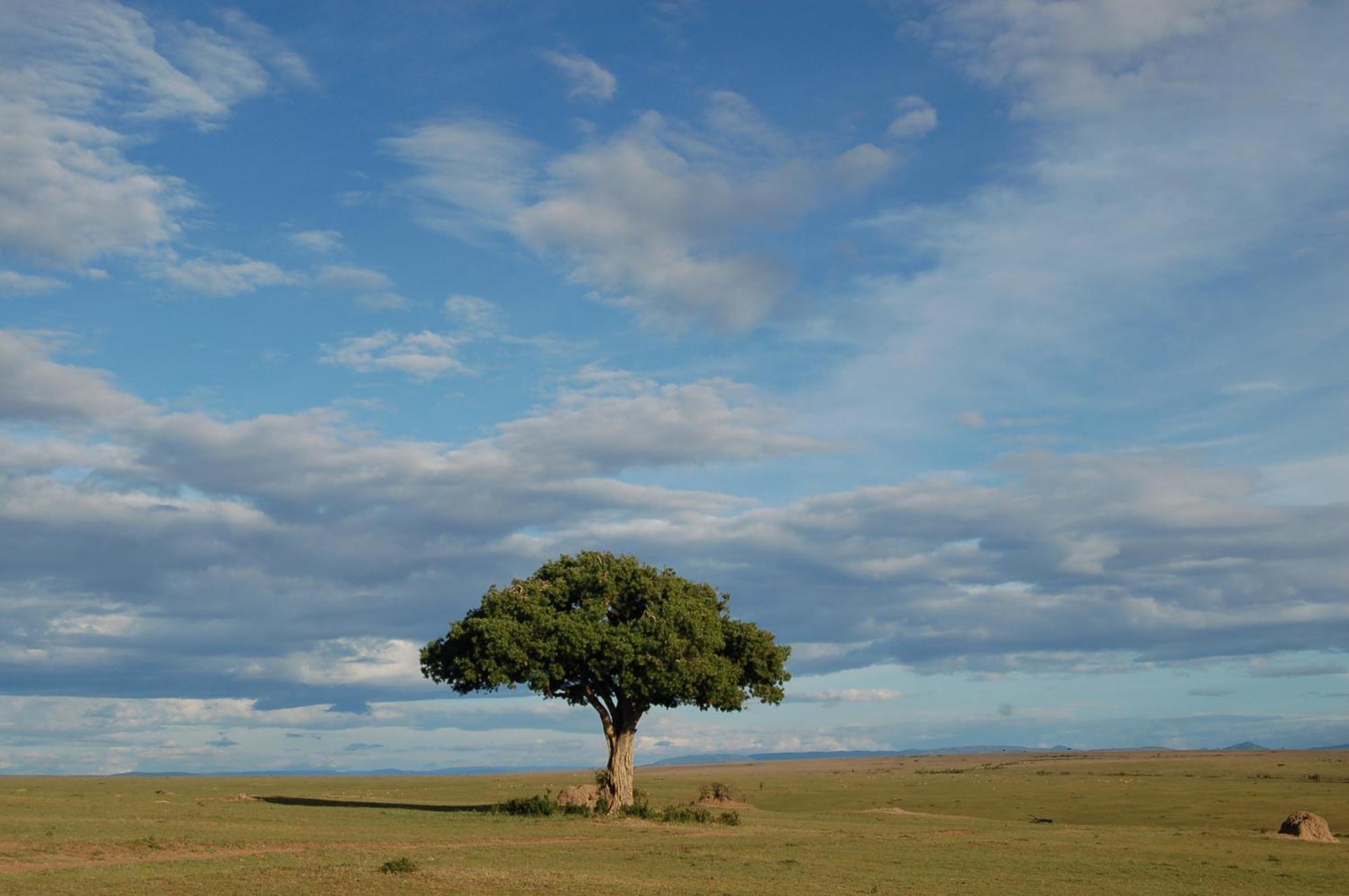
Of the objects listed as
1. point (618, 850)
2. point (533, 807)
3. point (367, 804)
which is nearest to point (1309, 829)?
point (618, 850)

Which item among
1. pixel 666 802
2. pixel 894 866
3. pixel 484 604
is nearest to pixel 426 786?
pixel 666 802

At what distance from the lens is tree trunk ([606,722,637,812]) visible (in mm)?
55781

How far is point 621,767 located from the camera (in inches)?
2216

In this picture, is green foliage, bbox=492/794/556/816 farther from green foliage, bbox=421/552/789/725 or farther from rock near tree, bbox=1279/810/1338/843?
rock near tree, bbox=1279/810/1338/843

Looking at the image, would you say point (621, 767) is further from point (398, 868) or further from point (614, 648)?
point (398, 868)

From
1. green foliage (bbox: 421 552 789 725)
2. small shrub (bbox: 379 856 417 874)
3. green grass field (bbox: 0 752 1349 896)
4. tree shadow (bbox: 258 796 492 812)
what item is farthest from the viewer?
tree shadow (bbox: 258 796 492 812)

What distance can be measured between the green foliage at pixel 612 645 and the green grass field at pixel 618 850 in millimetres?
6439

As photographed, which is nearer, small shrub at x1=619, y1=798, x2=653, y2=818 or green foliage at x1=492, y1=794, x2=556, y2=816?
small shrub at x1=619, y1=798, x2=653, y2=818

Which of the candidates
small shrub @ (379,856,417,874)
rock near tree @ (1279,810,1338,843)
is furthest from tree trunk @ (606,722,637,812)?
rock near tree @ (1279,810,1338,843)

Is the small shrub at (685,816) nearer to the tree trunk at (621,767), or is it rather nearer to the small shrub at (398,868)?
the tree trunk at (621,767)

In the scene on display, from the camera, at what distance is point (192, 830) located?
4144 centimetres

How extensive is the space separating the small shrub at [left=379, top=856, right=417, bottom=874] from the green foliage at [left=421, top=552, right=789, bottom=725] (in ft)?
74.8

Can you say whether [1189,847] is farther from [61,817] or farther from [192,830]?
[61,817]

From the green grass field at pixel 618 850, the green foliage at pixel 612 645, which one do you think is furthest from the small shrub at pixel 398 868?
the green foliage at pixel 612 645
